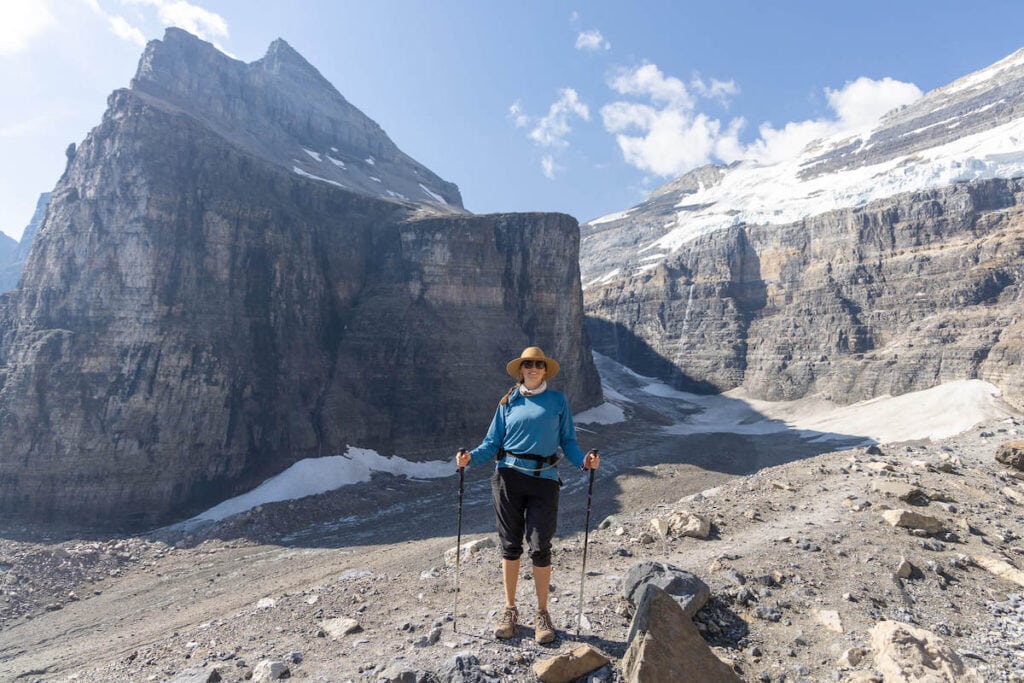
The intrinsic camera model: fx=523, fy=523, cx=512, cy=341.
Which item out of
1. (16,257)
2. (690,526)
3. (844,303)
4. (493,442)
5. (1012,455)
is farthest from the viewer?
(16,257)

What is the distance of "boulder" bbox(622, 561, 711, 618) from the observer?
16.0 ft

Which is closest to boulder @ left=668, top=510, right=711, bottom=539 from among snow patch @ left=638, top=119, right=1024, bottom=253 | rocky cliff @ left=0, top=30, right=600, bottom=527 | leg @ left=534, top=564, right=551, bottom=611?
leg @ left=534, top=564, right=551, bottom=611

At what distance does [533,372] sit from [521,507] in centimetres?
131

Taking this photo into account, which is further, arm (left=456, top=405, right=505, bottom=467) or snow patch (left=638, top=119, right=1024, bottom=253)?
snow patch (left=638, top=119, right=1024, bottom=253)

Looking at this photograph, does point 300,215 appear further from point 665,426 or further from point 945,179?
point 945,179

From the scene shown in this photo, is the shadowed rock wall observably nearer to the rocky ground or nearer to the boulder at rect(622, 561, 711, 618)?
the rocky ground

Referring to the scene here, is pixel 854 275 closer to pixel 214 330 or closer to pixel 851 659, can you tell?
pixel 214 330

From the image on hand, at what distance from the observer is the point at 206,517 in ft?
74.3

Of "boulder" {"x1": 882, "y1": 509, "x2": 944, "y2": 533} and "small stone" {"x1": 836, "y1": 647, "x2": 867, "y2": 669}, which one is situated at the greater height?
"boulder" {"x1": 882, "y1": 509, "x2": 944, "y2": 533}

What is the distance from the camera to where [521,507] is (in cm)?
507

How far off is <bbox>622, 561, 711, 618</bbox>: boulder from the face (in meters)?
2.12

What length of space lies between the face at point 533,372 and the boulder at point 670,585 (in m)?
2.12

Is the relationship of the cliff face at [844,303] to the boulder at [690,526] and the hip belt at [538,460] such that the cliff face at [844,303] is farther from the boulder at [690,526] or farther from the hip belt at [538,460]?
the hip belt at [538,460]

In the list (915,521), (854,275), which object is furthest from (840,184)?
(915,521)
